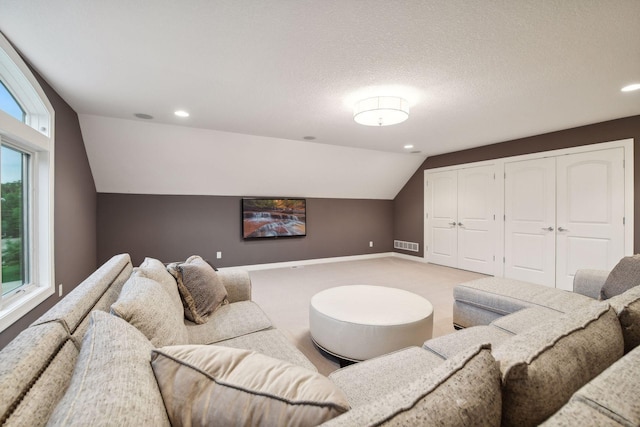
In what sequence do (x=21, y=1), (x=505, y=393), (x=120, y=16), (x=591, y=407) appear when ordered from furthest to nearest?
1. (x=120, y=16)
2. (x=21, y=1)
3. (x=505, y=393)
4. (x=591, y=407)

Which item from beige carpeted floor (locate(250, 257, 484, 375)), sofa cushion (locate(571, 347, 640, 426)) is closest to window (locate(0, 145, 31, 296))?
beige carpeted floor (locate(250, 257, 484, 375))

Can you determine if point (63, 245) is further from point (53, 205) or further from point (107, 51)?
point (107, 51)

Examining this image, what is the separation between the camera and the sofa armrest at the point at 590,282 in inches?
93.4

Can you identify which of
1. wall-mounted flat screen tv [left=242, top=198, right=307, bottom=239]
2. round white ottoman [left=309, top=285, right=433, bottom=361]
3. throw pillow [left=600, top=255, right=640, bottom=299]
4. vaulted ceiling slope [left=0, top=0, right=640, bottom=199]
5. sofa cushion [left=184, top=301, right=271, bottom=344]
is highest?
vaulted ceiling slope [left=0, top=0, right=640, bottom=199]

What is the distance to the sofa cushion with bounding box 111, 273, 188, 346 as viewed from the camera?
1.10m

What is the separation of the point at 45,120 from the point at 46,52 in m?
0.89

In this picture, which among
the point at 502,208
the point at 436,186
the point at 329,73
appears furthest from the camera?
the point at 436,186

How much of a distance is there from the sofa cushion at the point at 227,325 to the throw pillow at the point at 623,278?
8.12 ft

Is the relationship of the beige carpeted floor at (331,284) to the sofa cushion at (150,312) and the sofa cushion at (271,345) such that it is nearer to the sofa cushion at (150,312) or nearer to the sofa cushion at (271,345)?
the sofa cushion at (271,345)

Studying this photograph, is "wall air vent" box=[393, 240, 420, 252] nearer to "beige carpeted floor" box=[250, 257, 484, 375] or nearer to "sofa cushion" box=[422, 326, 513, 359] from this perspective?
"beige carpeted floor" box=[250, 257, 484, 375]

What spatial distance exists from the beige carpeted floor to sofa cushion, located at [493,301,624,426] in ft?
5.17

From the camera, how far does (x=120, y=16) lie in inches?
65.4

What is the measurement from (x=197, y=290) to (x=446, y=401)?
1794 mm

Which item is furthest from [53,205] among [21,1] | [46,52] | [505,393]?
[505,393]
